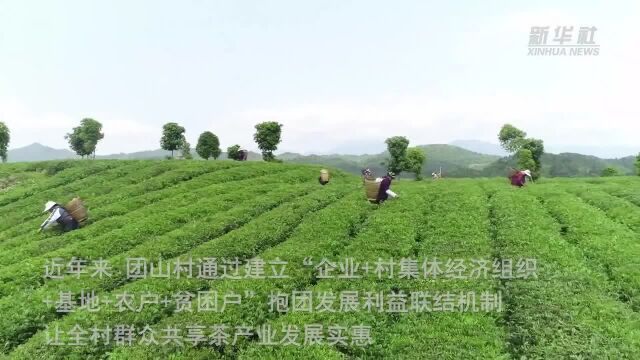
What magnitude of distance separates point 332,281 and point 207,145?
69.6 m

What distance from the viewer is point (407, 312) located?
47.3ft

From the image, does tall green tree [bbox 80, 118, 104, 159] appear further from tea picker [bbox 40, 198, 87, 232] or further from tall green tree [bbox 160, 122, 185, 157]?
tea picker [bbox 40, 198, 87, 232]

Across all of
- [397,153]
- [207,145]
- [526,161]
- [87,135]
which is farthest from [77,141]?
[526,161]

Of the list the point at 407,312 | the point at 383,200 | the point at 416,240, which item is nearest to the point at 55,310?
the point at 407,312

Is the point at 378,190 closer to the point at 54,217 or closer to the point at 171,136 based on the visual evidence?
the point at 54,217

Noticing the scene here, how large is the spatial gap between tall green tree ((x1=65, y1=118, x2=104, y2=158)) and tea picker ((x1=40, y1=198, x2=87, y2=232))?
63517 mm

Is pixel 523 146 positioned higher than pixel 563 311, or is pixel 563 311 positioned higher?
pixel 523 146

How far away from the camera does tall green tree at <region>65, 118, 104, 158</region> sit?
3292 inches

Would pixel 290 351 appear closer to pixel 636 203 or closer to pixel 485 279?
pixel 485 279

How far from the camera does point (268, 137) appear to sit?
237 feet

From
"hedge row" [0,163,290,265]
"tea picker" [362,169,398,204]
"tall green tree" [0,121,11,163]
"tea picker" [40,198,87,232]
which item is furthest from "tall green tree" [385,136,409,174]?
"tall green tree" [0,121,11,163]

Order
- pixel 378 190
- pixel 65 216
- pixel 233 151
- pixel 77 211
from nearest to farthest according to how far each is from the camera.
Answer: pixel 65 216, pixel 77 211, pixel 378 190, pixel 233 151

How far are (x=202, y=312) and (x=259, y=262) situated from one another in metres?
4.33

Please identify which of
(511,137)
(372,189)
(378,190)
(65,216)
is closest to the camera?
(65,216)
